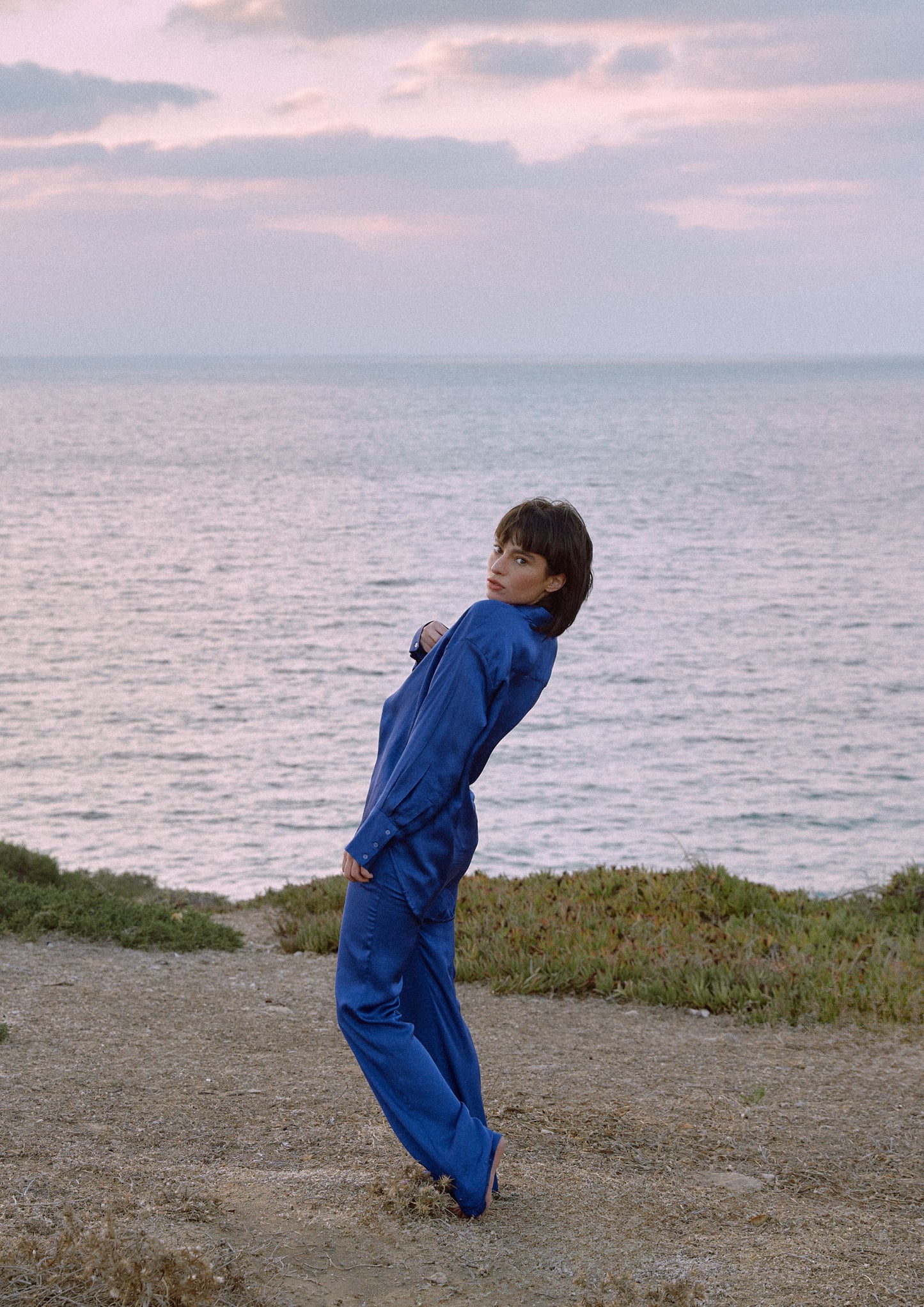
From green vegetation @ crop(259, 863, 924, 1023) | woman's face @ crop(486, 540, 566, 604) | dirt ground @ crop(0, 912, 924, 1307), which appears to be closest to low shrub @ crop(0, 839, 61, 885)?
dirt ground @ crop(0, 912, 924, 1307)

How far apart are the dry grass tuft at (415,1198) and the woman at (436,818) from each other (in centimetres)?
11

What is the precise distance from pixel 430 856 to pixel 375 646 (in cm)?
3018

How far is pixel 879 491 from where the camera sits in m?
71.6

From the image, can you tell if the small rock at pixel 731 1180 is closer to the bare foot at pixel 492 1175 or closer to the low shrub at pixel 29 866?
the bare foot at pixel 492 1175

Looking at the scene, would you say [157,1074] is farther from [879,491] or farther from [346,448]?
[346,448]

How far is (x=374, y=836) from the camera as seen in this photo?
3859 mm

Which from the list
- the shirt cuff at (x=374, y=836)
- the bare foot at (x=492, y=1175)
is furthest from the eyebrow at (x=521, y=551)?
the bare foot at (x=492, y=1175)

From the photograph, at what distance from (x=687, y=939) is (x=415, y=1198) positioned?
4.63m

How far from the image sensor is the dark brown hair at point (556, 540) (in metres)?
3.96

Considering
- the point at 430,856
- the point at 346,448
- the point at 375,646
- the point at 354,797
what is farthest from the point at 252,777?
the point at 346,448

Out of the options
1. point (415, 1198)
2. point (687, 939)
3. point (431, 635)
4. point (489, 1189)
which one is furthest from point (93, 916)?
point (431, 635)

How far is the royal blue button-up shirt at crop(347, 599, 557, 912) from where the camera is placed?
3.87m

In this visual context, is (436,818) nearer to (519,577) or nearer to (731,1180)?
(519,577)

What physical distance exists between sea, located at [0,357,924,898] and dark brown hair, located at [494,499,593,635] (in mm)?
6527
